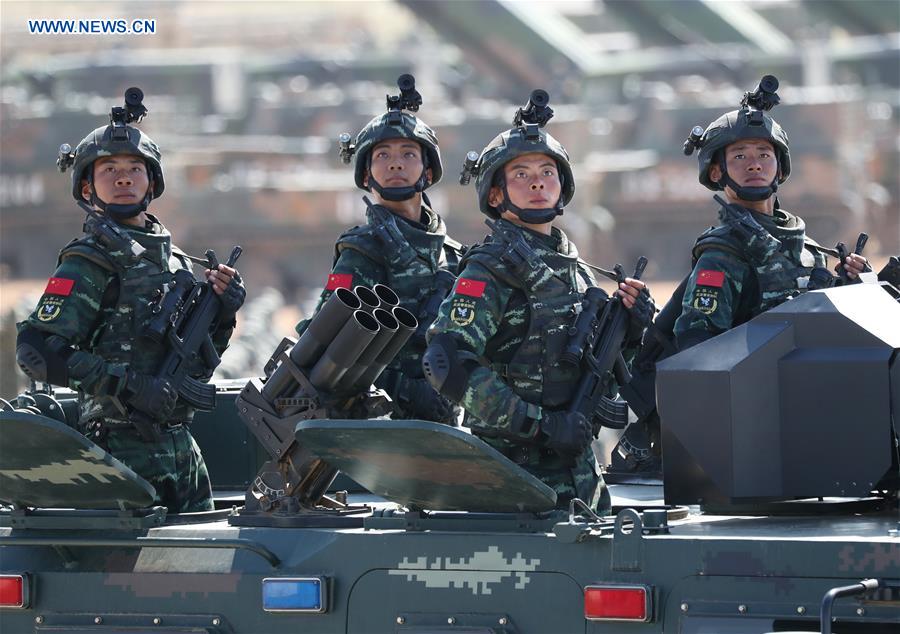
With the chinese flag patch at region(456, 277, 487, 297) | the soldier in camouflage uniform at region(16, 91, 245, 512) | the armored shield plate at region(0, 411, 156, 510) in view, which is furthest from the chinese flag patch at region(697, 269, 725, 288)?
the armored shield plate at region(0, 411, 156, 510)

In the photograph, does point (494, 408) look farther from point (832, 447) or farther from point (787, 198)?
point (787, 198)

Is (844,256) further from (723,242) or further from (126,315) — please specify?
(126,315)

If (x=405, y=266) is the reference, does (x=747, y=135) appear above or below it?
above

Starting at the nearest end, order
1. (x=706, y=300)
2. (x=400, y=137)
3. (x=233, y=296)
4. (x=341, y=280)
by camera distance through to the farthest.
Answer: (x=706, y=300)
(x=233, y=296)
(x=341, y=280)
(x=400, y=137)

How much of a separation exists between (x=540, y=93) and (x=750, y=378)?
4.60 feet

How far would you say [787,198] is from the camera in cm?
3759

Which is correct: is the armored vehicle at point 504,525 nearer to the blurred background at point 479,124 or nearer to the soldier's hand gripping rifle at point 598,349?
the soldier's hand gripping rifle at point 598,349

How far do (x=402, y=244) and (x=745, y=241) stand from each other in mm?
1356

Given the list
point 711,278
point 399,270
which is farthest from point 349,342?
point 711,278

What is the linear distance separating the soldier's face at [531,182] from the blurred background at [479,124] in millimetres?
21510

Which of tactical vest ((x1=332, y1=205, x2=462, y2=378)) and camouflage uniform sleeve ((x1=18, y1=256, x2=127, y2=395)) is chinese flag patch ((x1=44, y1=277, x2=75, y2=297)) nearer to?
camouflage uniform sleeve ((x1=18, y1=256, x2=127, y2=395))

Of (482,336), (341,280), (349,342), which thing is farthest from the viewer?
(341,280)

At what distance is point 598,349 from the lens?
265 inches

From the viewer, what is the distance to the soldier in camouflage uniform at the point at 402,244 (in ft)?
24.2
